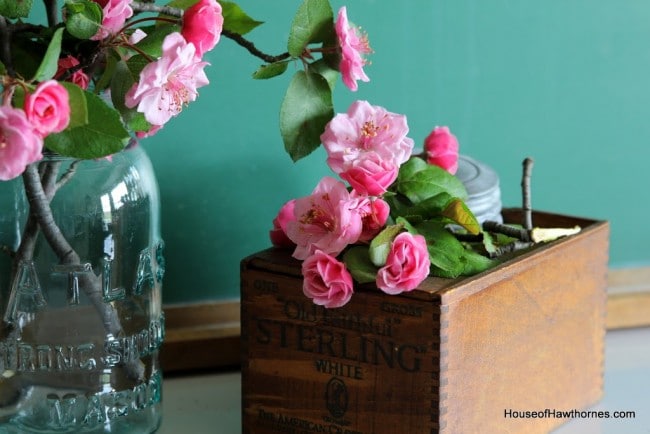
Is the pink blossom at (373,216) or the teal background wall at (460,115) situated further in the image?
the teal background wall at (460,115)

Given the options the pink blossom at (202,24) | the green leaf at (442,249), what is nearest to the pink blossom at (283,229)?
the green leaf at (442,249)

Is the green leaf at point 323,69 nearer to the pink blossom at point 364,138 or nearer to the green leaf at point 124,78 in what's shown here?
the pink blossom at point 364,138

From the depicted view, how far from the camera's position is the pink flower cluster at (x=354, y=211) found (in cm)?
82

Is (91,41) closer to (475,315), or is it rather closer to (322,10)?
(322,10)

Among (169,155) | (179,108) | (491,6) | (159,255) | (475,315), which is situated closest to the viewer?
(179,108)


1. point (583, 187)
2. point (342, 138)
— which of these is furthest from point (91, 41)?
point (583, 187)

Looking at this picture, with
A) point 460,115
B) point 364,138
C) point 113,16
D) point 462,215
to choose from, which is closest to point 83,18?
point 113,16

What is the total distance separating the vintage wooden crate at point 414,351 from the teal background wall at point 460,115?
0.22 m

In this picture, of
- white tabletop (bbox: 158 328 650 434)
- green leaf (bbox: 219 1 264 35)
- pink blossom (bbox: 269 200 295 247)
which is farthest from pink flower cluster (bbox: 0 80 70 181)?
white tabletop (bbox: 158 328 650 434)

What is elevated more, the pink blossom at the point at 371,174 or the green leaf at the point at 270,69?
the green leaf at the point at 270,69

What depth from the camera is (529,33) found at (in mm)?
1223

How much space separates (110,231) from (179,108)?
0.63 ft

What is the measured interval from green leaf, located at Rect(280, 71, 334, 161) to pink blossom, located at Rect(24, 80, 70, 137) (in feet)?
0.73

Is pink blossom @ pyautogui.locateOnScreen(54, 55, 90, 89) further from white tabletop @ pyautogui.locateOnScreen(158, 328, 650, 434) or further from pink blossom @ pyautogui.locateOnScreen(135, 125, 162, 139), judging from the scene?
white tabletop @ pyautogui.locateOnScreen(158, 328, 650, 434)
